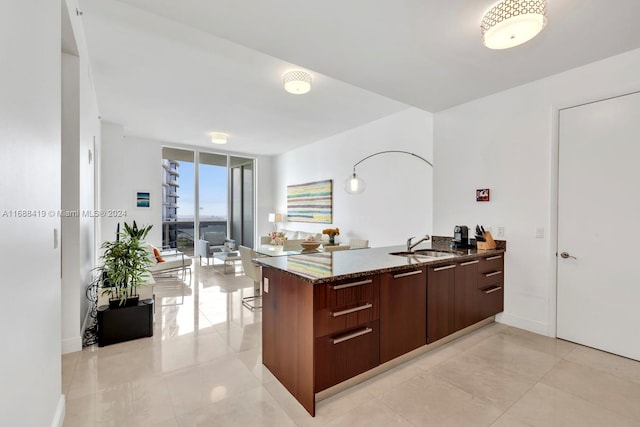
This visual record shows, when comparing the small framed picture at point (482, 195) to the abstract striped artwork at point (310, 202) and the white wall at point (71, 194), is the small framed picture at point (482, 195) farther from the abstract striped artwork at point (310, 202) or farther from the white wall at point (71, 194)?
→ the white wall at point (71, 194)

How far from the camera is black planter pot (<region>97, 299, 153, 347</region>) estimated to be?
9.12 ft

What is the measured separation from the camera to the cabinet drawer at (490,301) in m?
3.07

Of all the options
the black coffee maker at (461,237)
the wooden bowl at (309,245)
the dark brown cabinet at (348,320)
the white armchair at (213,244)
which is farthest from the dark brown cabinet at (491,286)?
the white armchair at (213,244)

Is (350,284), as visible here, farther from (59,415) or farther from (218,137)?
(218,137)

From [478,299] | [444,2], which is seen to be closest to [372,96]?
[444,2]

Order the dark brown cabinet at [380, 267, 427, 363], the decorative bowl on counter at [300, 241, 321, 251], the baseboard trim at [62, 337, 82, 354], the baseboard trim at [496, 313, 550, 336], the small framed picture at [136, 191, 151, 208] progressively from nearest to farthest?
1. the dark brown cabinet at [380, 267, 427, 363]
2. the baseboard trim at [62, 337, 82, 354]
3. the baseboard trim at [496, 313, 550, 336]
4. the decorative bowl on counter at [300, 241, 321, 251]
5. the small framed picture at [136, 191, 151, 208]

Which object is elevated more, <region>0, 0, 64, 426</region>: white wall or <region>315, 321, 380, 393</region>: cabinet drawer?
<region>0, 0, 64, 426</region>: white wall

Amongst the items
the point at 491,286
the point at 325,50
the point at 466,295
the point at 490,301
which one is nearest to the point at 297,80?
the point at 325,50

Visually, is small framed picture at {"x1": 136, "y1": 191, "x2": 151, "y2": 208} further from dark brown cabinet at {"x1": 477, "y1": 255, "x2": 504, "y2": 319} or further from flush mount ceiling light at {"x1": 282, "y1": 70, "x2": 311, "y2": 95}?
dark brown cabinet at {"x1": 477, "y1": 255, "x2": 504, "y2": 319}

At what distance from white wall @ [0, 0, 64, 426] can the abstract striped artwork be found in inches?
204

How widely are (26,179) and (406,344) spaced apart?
2565 mm

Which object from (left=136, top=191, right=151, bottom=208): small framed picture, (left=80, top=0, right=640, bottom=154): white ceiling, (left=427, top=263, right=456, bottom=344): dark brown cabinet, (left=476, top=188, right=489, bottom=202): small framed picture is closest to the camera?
(left=80, top=0, right=640, bottom=154): white ceiling

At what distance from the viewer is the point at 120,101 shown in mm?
4551

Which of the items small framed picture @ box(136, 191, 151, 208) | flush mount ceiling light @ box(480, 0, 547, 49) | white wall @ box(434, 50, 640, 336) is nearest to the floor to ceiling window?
small framed picture @ box(136, 191, 151, 208)
